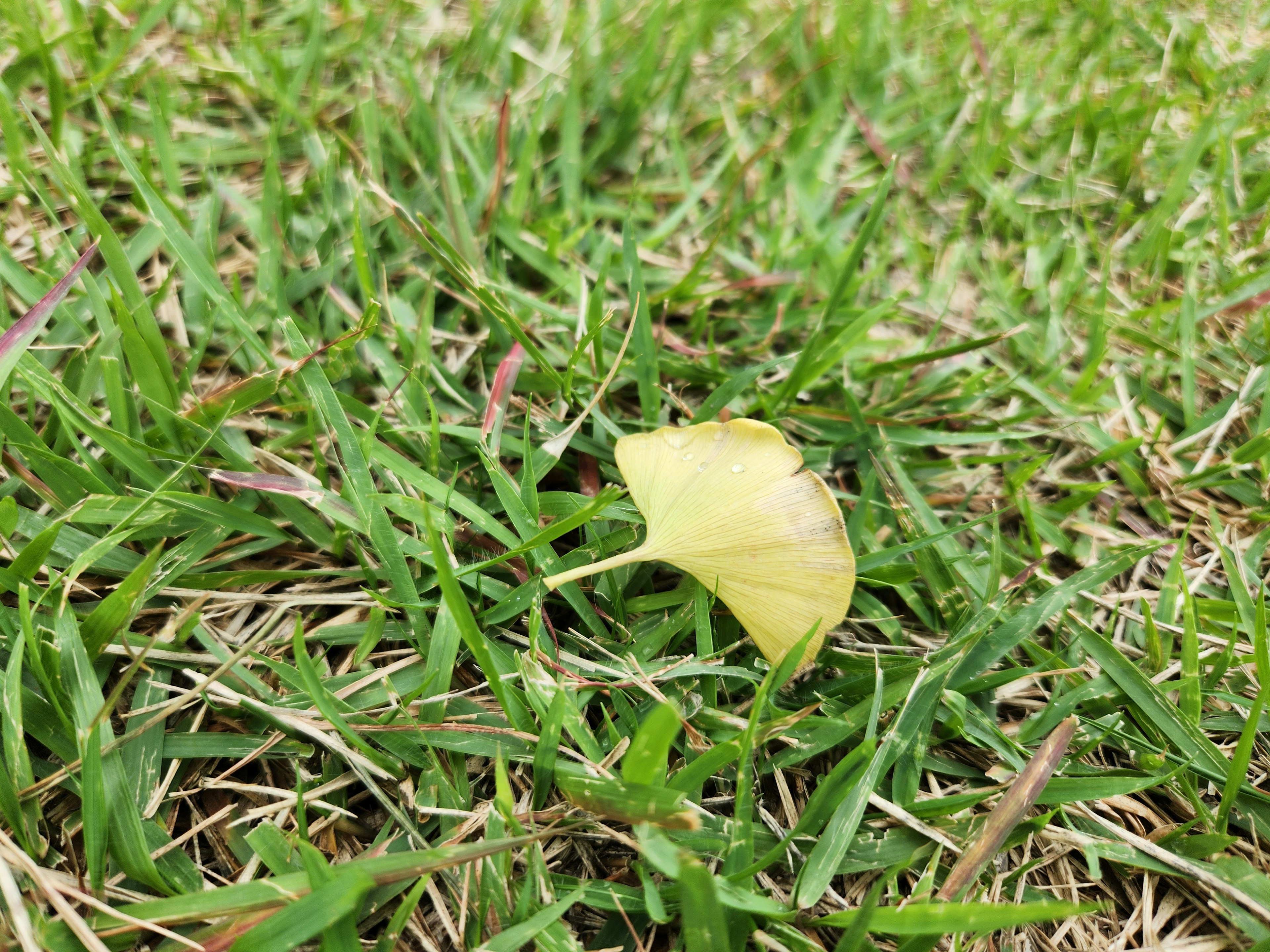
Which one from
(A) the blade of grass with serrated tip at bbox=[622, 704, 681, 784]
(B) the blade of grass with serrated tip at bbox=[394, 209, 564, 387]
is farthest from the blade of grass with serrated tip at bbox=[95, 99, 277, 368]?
(A) the blade of grass with serrated tip at bbox=[622, 704, 681, 784]

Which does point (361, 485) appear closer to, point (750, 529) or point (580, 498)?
point (580, 498)

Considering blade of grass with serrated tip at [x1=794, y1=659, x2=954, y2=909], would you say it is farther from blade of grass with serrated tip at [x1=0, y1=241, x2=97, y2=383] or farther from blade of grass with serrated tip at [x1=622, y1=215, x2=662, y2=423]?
blade of grass with serrated tip at [x1=0, y1=241, x2=97, y2=383]

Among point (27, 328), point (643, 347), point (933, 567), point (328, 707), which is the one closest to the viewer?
point (328, 707)

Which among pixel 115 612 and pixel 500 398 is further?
pixel 500 398

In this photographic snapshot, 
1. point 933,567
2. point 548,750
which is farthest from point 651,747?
point 933,567

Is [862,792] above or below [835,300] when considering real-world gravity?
below

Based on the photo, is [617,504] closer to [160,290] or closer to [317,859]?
[317,859]

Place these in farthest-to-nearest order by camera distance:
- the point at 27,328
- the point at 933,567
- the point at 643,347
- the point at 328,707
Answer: the point at 643,347, the point at 933,567, the point at 27,328, the point at 328,707
